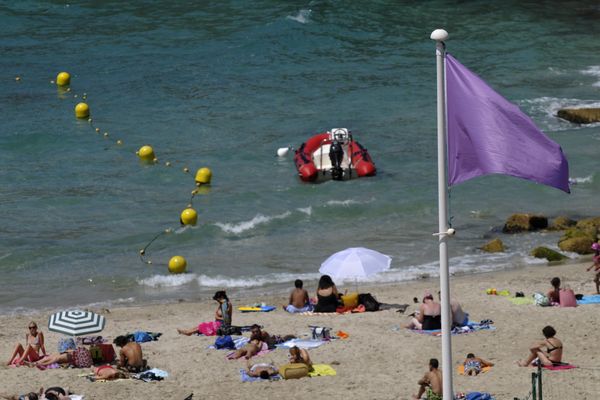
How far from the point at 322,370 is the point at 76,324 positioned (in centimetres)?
403

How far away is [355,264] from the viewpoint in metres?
23.3

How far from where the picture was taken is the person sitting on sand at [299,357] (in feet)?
62.3

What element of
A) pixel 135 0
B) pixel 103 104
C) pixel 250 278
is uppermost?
pixel 135 0

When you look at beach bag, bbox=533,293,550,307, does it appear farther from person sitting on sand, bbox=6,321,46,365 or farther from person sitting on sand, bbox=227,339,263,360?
person sitting on sand, bbox=6,321,46,365

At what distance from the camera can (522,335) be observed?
20469mm

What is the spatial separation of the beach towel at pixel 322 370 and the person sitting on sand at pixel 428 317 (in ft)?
7.80

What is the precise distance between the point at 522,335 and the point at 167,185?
16.4 meters

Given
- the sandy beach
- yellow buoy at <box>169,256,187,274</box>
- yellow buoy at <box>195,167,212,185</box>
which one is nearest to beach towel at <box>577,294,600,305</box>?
the sandy beach

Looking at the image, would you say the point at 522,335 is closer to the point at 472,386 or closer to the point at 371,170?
the point at 472,386

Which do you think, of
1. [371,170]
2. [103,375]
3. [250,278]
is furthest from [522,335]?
[371,170]

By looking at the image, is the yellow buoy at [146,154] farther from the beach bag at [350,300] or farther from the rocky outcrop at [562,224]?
the beach bag at [350,300]

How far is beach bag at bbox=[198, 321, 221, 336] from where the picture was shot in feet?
70.6

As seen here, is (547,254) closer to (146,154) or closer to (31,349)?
(31,349)

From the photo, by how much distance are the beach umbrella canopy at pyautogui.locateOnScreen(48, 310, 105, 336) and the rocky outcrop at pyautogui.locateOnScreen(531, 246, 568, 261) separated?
35.5ft
